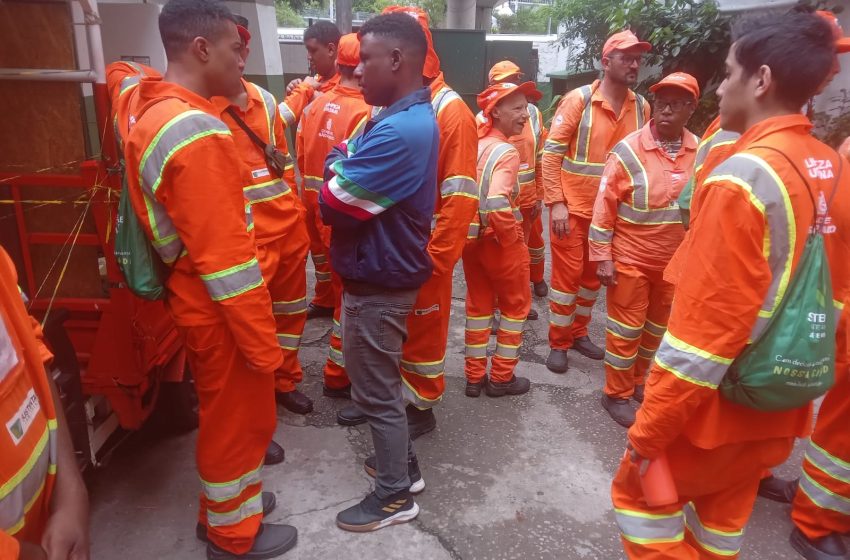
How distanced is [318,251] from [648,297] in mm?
2673

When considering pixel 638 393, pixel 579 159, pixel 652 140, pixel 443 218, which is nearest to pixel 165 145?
pixel 443 218

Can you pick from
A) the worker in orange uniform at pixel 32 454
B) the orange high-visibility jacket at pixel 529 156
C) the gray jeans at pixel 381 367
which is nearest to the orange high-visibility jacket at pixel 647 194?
the orange high-visibility jacket at pixel 529 156

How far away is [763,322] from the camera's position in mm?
1756

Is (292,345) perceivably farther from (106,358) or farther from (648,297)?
(648,297)

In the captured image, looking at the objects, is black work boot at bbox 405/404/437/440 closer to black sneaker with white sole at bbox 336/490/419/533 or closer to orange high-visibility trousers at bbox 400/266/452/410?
orange high-visibility trousers at bbox 400/266/452/410

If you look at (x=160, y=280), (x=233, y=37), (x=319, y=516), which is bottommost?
(x=319, y=516)

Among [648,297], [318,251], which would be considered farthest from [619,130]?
[318,251]

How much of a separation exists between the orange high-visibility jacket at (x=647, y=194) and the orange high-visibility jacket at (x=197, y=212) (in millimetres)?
2382

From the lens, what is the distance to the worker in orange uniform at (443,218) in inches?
124

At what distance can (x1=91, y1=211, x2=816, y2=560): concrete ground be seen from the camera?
2787 millimetres

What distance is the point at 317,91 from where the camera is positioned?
506cm

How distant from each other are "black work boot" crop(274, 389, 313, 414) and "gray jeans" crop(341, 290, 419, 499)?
1122mm

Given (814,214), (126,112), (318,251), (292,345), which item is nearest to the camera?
(814,214)

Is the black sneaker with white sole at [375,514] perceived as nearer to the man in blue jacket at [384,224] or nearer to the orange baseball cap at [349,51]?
the man in blue jacket at [384,224]
